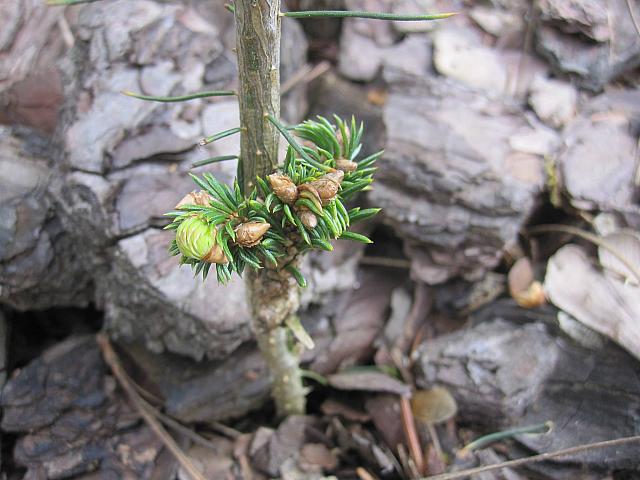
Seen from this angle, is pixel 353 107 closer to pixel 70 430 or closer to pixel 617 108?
pixel 617 108

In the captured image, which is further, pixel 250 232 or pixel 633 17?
pixel 633 17

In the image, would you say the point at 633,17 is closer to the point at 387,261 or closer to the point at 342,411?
the point at 387,261

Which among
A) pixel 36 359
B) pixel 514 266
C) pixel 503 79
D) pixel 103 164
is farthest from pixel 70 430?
pixel 503 79

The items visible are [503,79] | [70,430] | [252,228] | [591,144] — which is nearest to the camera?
[252,228]

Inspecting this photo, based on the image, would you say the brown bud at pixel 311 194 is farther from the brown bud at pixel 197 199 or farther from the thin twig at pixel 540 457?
the thin twig at pixel 540 457

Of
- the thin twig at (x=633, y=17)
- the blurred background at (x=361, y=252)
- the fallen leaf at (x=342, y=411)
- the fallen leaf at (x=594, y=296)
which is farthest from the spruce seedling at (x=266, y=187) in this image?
the thin twig at (x=633, y=17)

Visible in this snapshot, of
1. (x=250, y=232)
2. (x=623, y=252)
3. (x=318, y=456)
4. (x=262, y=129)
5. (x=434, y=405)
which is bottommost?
(x=318, y=456)

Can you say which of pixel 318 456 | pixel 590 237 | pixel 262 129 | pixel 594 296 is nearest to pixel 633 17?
pixel 590 237
